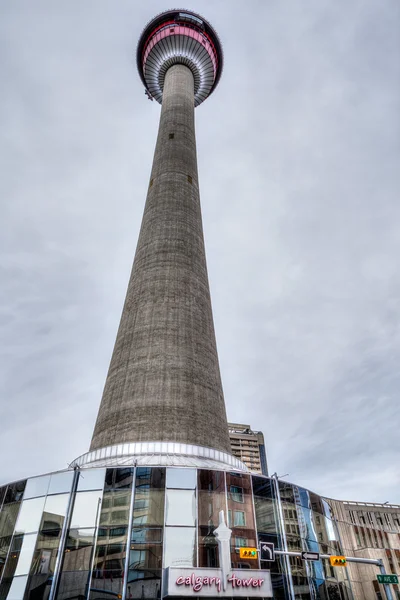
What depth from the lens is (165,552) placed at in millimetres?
19125

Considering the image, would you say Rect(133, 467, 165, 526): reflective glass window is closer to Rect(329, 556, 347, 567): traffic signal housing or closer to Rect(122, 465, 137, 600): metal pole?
Rect(122, 465, 137, 600): metal pole

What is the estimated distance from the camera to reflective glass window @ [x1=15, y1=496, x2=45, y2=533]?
68.2 ft

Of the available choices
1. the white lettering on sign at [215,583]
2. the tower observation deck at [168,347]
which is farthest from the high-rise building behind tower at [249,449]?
the white lettering on sign at [215,583]

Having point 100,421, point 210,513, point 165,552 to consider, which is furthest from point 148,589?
point 100,421

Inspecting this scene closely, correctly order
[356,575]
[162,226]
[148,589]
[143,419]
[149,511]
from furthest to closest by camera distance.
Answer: [356,575]
[162,226]
[143,419]
[149,511]
[148,589]

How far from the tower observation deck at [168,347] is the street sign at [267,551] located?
19.0 feet

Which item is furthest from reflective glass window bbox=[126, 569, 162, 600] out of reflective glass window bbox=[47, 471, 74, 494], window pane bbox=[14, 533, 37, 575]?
reflective glass window bbox=[47, 471, 74, 494]

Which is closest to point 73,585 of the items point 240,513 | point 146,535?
point 146,535

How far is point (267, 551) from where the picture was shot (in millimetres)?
19797

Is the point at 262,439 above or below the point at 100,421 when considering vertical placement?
above

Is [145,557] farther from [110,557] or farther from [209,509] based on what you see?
[209,509]

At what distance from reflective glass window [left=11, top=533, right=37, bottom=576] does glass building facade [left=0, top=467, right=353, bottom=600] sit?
0.14ft

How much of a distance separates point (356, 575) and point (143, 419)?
35887 mm

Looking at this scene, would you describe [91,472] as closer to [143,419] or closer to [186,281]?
[143,419]
